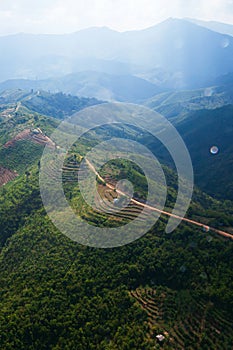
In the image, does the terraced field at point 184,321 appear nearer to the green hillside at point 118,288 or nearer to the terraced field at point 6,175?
the green hillside at point 118,288

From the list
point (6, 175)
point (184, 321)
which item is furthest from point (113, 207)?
point (6, 175)

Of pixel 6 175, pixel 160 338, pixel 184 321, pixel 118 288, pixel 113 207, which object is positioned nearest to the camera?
pixel 160 338

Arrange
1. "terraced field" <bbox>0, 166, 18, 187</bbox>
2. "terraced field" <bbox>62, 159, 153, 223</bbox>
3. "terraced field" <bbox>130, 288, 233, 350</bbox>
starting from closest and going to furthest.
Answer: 1. "terraced field" <bbox>130, 288, 233, 350</bbox>
2. "terraced field" <bbox>62, 159, 153, 223</bbox>
3. "terraced field" <bbox>0, 166, 18, 187</bbox>

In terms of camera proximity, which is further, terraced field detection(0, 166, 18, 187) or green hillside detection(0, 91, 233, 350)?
terraced field detection(0, 166, 18, 187)

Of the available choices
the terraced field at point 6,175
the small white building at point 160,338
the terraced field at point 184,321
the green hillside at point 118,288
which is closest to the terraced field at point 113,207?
the green hillside at point 118,288

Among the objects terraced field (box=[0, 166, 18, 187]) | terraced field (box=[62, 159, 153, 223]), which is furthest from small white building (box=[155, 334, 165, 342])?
terraced field (box=[0, 166, 18, 187])

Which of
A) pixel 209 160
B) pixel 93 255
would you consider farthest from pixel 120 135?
pixel 93 255

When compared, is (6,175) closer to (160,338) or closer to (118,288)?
(118,288)

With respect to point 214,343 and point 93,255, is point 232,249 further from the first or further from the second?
point 93,255

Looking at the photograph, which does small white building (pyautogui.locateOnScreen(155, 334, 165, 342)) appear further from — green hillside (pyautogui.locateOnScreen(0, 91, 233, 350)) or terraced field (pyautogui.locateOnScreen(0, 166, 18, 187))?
terraced field (pyautogui.locateOnScreen(0, 166, 18, 187))
